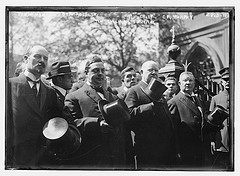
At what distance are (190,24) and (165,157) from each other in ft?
5.28

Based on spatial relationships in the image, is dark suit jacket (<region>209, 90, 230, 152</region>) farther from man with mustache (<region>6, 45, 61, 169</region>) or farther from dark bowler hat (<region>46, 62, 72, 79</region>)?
man with mustache (<region>6, 45, 61, 169</region>)

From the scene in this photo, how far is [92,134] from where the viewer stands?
552 cm

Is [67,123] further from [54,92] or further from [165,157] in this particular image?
[165,157]

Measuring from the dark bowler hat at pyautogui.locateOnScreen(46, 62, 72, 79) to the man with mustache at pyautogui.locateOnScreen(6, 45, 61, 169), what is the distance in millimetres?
95

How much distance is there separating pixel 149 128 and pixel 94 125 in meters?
0.64

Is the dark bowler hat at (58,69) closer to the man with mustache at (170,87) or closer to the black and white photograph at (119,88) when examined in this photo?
the black and white photograph at (119,88)

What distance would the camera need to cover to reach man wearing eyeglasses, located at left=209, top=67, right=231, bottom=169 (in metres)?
5.62

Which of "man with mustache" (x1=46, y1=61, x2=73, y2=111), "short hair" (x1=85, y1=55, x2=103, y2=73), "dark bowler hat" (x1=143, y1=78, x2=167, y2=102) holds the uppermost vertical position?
"short hair" (x1=85, y1=55, x2=103, y2=73)

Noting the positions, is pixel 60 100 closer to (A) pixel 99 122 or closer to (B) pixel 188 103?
(A) pixel 99 122

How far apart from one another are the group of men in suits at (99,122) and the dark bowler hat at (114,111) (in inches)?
1.7

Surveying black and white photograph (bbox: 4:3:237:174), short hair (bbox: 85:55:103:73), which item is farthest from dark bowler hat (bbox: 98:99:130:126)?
short hair (bbox: 85:55:103:73)

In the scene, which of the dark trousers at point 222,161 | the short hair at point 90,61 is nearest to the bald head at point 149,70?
the short hair at point 90,61

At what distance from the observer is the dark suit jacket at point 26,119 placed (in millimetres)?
5547

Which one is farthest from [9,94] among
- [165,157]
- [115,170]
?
[165,157]
